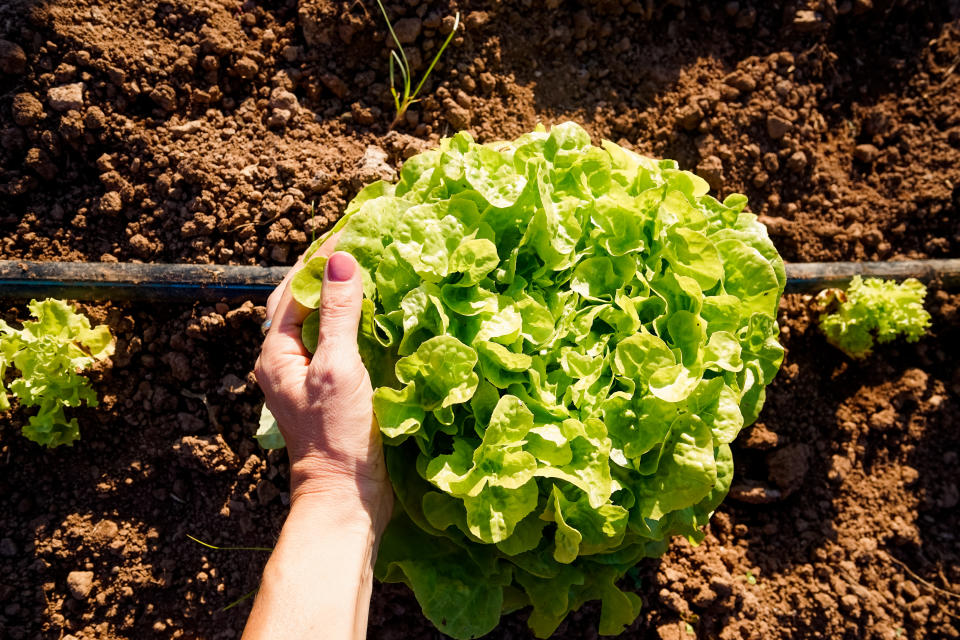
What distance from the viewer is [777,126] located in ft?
12.1

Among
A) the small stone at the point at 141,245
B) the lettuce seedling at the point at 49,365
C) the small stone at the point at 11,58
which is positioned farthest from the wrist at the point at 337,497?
the small stone at the point at 11,58

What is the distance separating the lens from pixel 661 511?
6.61 feet

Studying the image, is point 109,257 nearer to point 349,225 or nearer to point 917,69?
point 349,225

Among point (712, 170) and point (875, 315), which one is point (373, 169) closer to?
point (712, 170)

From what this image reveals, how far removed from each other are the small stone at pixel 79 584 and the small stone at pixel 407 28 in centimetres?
317

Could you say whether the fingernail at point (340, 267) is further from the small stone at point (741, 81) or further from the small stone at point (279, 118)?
the small stone at point (741, 81)

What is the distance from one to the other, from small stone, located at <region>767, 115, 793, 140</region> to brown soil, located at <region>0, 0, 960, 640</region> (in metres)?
0.02

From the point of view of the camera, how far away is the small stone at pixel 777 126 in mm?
3684

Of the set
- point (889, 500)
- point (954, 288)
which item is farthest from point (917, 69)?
point (889, 500)

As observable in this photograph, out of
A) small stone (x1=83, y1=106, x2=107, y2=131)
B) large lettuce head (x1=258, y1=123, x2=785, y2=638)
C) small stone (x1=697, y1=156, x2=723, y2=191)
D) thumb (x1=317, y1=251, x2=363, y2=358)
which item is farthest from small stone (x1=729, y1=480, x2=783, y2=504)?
small stone (x1=83, y1=106, x2=107, y2=131)

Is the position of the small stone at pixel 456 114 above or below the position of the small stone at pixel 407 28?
below

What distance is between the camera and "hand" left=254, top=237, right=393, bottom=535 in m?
1.98

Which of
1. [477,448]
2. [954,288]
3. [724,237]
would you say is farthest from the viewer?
[954,288]

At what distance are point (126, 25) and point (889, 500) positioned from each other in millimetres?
4891
